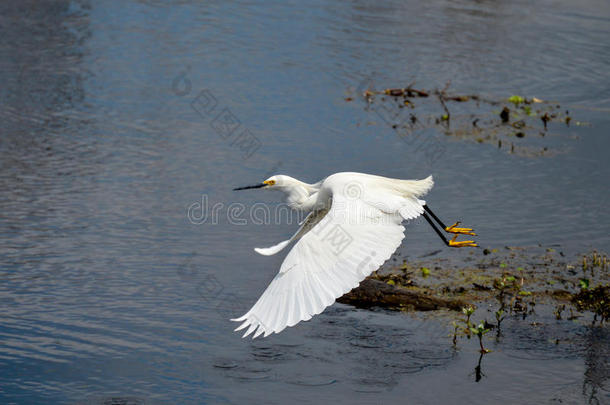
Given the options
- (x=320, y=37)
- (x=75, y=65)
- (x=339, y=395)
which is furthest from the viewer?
(x=320, y=37)

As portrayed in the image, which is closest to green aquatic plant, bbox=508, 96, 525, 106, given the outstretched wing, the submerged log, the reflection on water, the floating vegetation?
the floating vegetation

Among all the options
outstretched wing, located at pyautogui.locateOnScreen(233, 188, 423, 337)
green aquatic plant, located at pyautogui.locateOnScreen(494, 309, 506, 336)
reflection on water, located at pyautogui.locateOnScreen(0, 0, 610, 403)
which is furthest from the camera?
green aquatic plant, located at pyautogui.locateOnScreen(494, 309, 506, 336)

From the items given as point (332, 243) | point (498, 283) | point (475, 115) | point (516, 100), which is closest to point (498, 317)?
point (498, 283)

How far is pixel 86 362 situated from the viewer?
18.3 ft

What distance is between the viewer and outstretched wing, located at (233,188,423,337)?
183 inches

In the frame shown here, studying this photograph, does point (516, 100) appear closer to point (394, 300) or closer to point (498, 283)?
point (498, 283)

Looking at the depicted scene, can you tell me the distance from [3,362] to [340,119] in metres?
6.61

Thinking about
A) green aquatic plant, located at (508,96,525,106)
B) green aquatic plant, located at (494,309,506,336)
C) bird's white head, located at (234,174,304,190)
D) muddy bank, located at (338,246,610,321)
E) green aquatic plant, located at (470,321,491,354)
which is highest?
green aquatic plant, located at (508,96,525,106)

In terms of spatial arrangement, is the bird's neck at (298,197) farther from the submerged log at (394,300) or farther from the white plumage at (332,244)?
the submerged log at (394,300)

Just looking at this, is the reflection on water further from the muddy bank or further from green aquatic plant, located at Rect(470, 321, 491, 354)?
the muddy bank

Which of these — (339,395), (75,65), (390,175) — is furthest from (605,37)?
(339,395)

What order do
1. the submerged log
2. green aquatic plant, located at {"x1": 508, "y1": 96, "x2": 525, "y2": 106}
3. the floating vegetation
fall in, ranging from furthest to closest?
1. green aquatic plant, located at {"x1": 508, "y1": 96, "x2": 525, "y2": 106}
2. the floating vegetation
3. the submerged log

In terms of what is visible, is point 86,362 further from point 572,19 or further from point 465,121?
point 572,19

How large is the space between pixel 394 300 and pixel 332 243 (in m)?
1.53
